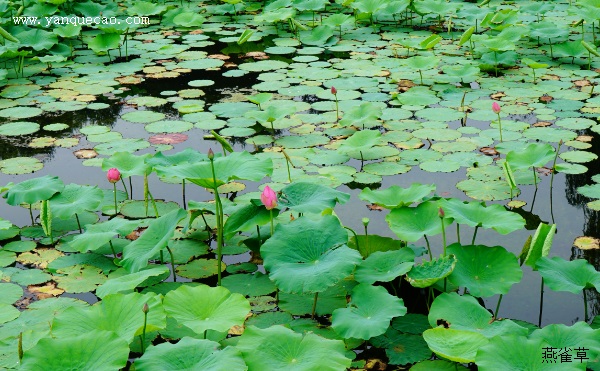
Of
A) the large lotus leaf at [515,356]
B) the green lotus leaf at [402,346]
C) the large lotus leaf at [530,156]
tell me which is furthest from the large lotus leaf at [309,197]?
the large lotus leaf at [530,156]

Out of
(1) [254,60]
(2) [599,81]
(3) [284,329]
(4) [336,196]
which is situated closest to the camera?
(3) [284,329]

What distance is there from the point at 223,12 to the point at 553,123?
13.2 feet

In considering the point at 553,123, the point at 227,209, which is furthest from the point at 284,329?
the point at 553,123

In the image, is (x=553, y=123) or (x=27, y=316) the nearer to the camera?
(x=27, y=316)

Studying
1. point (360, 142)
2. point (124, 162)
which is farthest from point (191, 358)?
point (360, 142)

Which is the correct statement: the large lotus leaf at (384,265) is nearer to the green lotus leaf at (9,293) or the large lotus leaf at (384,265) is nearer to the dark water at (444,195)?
the dark water at (444,195)

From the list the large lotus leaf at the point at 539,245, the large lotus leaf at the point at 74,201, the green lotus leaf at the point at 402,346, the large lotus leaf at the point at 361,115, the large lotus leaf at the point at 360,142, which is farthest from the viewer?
the large lotus leaf at the point at 361,115

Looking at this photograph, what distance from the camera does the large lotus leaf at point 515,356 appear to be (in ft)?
6.89

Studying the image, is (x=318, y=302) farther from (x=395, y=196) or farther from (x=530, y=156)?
(x=530, y=156)

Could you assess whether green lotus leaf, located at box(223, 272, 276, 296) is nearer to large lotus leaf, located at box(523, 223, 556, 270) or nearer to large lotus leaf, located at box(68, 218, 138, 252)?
large lotus leaf, located at box(68, 218, 138, 252)

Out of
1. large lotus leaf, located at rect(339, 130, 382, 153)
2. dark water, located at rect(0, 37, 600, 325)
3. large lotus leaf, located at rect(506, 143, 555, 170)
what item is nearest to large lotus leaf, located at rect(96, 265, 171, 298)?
dark water, located at rect(0, 37, 600, 325)

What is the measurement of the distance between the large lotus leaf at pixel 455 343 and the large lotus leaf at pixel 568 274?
1.49ft

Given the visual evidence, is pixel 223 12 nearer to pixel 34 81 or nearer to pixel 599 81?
pixel 34 81

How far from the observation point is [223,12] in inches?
294
